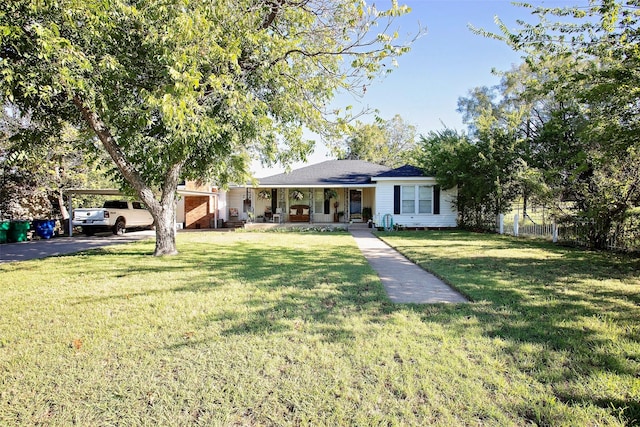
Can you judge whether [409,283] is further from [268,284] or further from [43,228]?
[43,228]

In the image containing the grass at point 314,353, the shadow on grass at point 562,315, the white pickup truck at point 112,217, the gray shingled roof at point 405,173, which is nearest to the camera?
the grass at point 314,353

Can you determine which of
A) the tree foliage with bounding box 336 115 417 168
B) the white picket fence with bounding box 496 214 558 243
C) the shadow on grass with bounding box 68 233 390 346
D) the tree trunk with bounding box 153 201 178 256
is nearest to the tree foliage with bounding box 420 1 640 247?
the white picket fence with bounding box 496 214 558 243

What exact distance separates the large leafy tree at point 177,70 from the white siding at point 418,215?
370 inches

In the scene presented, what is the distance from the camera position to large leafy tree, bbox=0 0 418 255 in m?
5.65

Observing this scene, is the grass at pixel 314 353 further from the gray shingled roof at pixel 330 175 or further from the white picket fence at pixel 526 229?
the gray shingled roof at pixel 330 175

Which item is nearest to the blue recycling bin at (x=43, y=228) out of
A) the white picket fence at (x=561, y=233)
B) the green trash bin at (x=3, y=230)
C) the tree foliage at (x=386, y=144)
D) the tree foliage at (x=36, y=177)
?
the green trash bin at (x=3, y=230)

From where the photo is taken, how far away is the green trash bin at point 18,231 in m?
14.4

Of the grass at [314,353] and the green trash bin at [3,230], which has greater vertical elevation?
the green trash bin at [3,230]

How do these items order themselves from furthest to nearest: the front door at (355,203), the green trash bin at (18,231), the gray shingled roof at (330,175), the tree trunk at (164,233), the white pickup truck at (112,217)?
the front door at (355,203) < the gray shingled roof at (330,175) < the white pickup truck at (112,217) < the green trash bin at (18,231) < the tree trunk at (164,233)

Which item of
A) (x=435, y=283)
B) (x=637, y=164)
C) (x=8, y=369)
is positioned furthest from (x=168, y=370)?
(x=637, y=164)

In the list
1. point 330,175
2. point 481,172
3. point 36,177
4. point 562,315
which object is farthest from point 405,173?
point 36,177

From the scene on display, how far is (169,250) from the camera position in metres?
9.42

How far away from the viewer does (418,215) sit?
1869 centimetres

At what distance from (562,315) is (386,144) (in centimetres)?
3960
